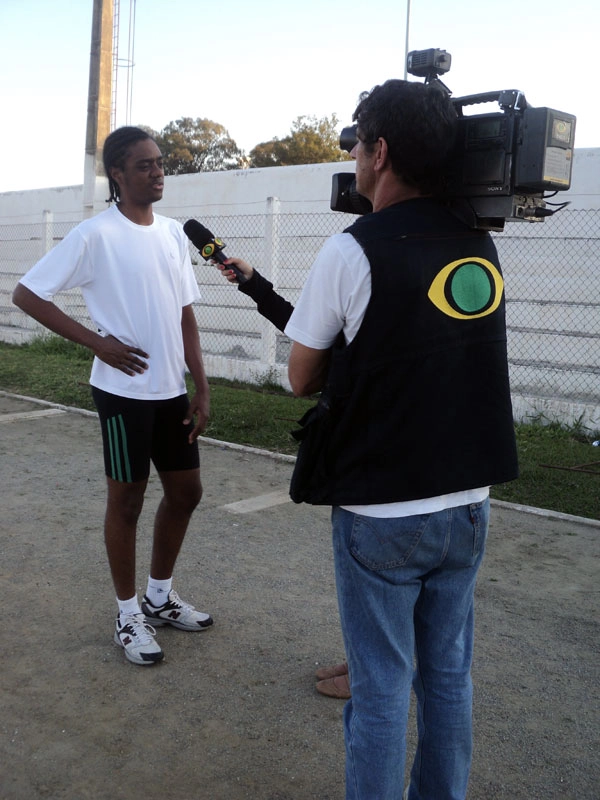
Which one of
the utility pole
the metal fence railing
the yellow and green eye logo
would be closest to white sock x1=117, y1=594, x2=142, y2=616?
the yellow and green eye logo

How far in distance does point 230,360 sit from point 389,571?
8613 mm

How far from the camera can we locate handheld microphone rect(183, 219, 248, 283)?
2.84 metres

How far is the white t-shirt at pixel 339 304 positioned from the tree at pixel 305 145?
4628 centimetres

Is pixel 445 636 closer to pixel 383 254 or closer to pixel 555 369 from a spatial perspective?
pixel 383 254

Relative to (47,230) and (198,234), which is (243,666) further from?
(47,230)

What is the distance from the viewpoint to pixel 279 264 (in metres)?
10.8

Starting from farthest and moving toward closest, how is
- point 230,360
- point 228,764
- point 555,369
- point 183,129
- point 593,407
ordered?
point 183,129, point 230,360, point 555,369, point 593,407, point 228,764

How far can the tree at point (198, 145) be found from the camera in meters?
48.1

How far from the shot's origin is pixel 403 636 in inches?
80.0

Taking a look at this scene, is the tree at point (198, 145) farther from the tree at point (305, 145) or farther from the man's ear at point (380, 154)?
the man's ear at point (380, 154)

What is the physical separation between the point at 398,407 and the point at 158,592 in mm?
2140

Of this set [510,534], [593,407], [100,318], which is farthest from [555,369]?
[100,318]

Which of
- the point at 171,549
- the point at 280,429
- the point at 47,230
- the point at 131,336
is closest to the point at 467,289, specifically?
the point at 131,336

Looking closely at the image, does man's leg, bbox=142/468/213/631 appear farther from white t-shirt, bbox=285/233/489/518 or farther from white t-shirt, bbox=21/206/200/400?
white t-shirt, bbox=285/233/489/518
